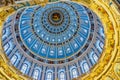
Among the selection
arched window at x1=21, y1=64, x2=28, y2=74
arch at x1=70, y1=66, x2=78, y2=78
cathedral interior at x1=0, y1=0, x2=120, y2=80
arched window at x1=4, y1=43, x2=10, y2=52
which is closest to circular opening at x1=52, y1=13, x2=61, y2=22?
cathedral interior at x1=0, y1=0, x2=120, y2=80

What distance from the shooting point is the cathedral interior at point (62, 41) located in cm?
2017

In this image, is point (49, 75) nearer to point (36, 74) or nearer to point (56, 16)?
point (36, 74)

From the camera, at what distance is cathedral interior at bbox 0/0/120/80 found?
66.2 ft

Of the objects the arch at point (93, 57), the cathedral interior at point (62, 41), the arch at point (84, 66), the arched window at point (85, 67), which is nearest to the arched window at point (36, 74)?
the cathedral interior at point (62, 41)

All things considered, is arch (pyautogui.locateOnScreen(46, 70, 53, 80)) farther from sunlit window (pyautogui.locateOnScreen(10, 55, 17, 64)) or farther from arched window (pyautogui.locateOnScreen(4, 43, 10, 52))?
arched window (pyautogui.locateOnScreen(4, 43, 10, 52))

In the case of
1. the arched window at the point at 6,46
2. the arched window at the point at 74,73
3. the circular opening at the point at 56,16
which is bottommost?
the arched window at the point at 74,73

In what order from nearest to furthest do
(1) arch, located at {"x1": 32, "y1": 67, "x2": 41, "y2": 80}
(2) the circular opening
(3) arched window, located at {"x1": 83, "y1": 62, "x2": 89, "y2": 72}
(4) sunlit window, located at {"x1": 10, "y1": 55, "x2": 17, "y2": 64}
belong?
(4) sunlit window, located at {"x1": 10, "y1": 55, "x2": 17, "y2": 64}
(3) arched window, located at {"x1": 83, "y1": 62, "x2": 89, "y2": 72}
(1) arch, located at {"x1": 32, "y1": 67, "x2": 41, "y2": 80}
(2) the circular opening

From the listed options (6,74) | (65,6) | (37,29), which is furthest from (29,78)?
(65,6)

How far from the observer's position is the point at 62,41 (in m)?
29.3

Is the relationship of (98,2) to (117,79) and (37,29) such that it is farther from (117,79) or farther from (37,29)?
(37,29)

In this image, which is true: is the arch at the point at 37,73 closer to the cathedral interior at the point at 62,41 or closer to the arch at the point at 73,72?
the cathedral interior at the point at 62,41

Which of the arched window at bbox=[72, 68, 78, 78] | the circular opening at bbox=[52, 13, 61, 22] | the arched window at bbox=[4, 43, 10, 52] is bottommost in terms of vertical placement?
the arched window at bbox=[72, 68, 78, 78]

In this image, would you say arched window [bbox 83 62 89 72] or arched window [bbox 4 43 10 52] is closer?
arched window [bbox 4 43 10 52]

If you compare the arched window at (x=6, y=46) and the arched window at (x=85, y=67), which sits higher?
the arched window at (x=6, y=46)
